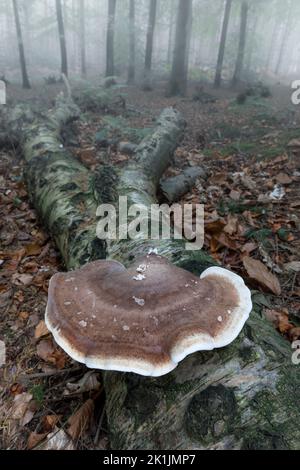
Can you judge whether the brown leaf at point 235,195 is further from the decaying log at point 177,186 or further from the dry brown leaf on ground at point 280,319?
the dry brown leaf on ground at point 280,319

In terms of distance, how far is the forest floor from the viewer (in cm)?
215

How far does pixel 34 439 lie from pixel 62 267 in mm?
1806

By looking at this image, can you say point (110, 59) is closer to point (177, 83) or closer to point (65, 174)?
point (177, 83)

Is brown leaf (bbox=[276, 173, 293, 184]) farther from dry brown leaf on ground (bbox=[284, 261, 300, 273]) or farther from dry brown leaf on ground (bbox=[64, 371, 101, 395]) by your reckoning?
dry brown leaf on ground (bbox=[64, 371, 101, 395])

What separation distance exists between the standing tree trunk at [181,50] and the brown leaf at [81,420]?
1969 cm

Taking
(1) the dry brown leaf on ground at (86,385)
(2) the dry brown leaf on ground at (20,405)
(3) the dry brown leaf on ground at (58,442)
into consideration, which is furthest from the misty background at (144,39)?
(3) the dry brown leaf on ground at (58,442)

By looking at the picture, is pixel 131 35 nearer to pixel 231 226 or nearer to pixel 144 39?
pixel 144 39

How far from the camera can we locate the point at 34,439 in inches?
79.6

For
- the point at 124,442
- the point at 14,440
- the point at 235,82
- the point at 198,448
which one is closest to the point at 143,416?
the point at 124,442

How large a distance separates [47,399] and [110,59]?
26931 millimetres

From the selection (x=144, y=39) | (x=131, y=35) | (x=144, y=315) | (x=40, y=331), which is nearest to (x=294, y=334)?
(x=144, y=315)

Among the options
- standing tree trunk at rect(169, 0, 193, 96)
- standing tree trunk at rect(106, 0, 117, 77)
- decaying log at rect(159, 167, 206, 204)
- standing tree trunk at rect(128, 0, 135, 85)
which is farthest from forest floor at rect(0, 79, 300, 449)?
standing tree trunk at rect(128, 0, 135, 85)

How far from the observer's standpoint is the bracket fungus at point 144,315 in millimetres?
1511
